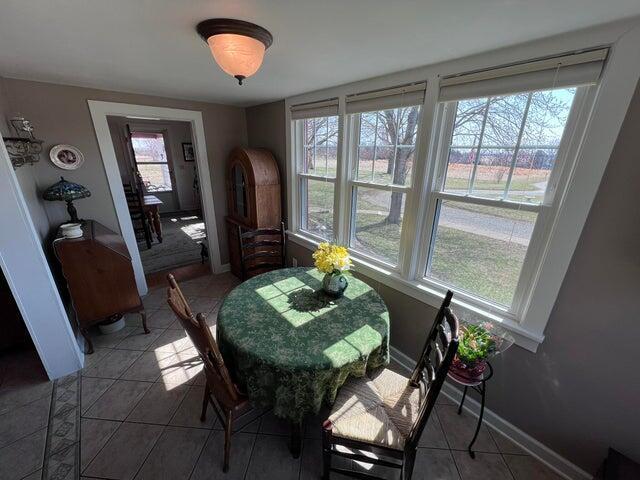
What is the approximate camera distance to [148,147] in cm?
632

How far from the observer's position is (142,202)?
4.41 meters

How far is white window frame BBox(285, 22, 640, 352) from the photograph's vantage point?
1.04 metres

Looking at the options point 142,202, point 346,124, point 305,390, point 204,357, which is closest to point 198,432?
point 204,357

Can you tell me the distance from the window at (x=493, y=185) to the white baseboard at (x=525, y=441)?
0.72m

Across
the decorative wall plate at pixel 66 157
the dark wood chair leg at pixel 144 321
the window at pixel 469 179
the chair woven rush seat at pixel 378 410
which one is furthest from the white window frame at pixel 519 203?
the decorative wall plate at pixel 66 157

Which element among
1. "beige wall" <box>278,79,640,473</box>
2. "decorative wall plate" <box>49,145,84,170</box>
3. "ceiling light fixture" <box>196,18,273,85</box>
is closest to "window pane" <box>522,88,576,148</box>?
"beige wall" <box>278,79,640,473</box>

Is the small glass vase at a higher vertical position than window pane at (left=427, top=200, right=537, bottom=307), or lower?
lower

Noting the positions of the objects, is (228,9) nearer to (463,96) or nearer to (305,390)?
(463,96)

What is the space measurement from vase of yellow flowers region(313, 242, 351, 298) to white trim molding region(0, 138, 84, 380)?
181 centimetres

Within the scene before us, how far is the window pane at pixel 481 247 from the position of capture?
4.80 feet

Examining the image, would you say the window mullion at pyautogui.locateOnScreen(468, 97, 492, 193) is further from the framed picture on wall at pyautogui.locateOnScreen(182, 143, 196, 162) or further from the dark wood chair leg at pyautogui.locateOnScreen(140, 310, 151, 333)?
the framed picture on wall at pyautogui.locateOnScreen(182, 143, 196, 162)

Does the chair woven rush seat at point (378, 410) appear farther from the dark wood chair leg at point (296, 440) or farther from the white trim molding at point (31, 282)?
the white trim molding at point (31, 282)

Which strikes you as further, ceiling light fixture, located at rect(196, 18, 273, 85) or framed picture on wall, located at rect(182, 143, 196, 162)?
framed picture on wall, located at rect(182, 143, 196, 162)

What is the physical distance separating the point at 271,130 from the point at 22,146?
6.63 feet
